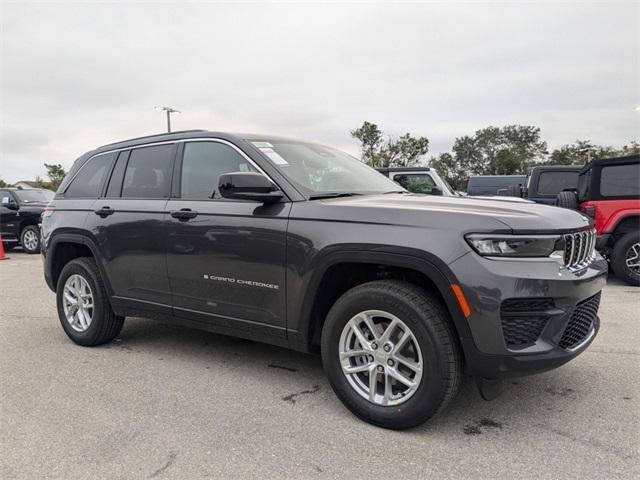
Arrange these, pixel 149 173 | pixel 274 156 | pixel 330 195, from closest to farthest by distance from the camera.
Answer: pixel 330 195, pixel 274 156, pixel 149 173

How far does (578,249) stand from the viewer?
2.80 metres

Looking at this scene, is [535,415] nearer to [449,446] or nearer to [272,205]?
[449,446]

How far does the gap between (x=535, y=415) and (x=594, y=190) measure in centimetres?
540

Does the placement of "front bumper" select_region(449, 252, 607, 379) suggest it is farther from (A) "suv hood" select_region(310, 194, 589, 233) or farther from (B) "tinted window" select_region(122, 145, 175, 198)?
(B) "tinted window" select_region(122, 145, 175, 198)

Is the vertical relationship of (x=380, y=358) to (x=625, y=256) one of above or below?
→ above

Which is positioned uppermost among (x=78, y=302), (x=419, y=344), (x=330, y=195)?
(x=330, y=195)

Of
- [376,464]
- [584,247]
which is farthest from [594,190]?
[376,464]

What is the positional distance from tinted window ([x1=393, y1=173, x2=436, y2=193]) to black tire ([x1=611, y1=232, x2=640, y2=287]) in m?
3.21

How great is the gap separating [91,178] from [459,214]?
11.7 feet

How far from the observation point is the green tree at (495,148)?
85.0 metres

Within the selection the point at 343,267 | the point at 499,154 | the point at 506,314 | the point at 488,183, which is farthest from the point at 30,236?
the point at 499,154

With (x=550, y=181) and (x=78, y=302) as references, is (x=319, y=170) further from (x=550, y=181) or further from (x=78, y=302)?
(x=550, y=181)

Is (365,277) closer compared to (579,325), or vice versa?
(579,325)

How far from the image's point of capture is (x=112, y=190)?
4.36 metres
